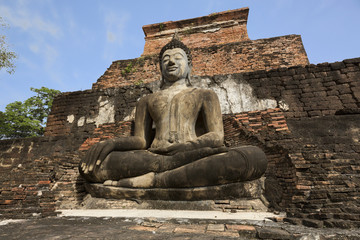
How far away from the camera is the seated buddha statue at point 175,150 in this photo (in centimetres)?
270

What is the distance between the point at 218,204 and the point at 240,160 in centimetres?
61

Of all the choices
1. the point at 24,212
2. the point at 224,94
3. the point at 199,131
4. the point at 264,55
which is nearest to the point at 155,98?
the point at 199,131

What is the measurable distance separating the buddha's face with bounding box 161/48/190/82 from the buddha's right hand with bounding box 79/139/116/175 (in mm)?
1738

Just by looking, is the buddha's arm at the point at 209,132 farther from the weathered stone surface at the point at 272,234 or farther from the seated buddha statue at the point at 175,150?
the weathered stone surface at the point at 272,234

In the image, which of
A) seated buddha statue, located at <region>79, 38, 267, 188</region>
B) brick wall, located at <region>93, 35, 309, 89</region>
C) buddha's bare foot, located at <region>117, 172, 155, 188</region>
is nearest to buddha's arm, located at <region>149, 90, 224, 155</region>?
seated buddha statue, located at <region>79, 38, 267, 188</region>

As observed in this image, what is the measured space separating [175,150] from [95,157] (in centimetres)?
117

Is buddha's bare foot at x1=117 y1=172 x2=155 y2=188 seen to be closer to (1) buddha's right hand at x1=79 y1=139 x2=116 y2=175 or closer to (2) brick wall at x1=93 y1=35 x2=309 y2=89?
(1) buddha's right hand at x1=79 y1=139 x2=116 y2=175

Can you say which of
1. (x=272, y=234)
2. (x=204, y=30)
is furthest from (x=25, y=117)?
(x=272, y=234)

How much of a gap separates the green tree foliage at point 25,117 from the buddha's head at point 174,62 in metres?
14.4

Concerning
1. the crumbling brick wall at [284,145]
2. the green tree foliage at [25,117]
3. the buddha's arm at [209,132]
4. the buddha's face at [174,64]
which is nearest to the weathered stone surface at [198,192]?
the crumbling brick wall at [284,145]

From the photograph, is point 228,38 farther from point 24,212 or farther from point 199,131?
point 24,212

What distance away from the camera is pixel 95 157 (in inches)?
121

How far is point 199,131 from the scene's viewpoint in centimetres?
397

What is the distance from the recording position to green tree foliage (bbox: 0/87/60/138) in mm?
14443
